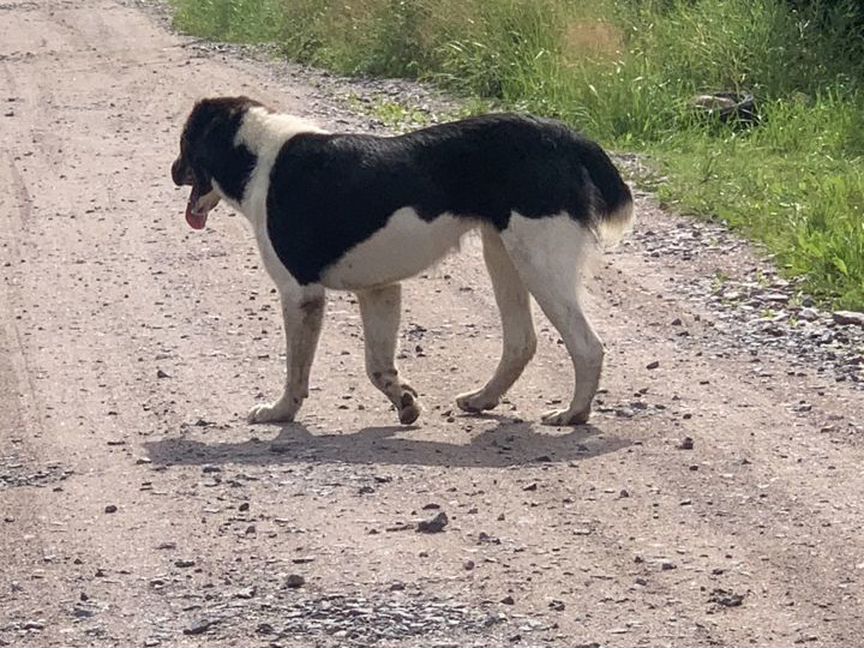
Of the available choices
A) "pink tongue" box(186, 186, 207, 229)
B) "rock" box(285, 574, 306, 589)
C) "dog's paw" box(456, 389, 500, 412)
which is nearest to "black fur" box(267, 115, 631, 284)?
"pink tongue" box(186, 186, 207, 229)

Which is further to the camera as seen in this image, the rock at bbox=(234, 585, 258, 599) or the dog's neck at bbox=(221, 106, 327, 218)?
the dog's neck at bbox=(221, 106, 327, 218)

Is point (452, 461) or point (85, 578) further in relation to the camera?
point (452, 461)

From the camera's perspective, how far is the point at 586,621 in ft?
18.4

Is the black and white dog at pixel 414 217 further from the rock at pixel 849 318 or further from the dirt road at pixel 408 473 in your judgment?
the rock at pixel 849 318

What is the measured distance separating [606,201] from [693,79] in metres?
7.12

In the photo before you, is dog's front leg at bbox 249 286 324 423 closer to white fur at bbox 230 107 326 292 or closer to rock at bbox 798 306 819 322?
white fur at bbox 230 107 326 292

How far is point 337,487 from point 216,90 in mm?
11019

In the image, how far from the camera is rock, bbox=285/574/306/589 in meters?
5.97

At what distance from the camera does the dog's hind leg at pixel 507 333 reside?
8.18 meters

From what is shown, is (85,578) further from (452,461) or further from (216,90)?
(216,90)

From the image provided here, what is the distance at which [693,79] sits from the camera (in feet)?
48.3

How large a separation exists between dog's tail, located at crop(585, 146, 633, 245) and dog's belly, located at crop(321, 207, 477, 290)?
1.59ft

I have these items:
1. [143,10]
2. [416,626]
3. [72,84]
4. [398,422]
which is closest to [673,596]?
A: [416,626]

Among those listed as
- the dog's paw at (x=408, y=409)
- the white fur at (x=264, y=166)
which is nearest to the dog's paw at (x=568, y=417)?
the dog's paw at (x=408, y=409)
